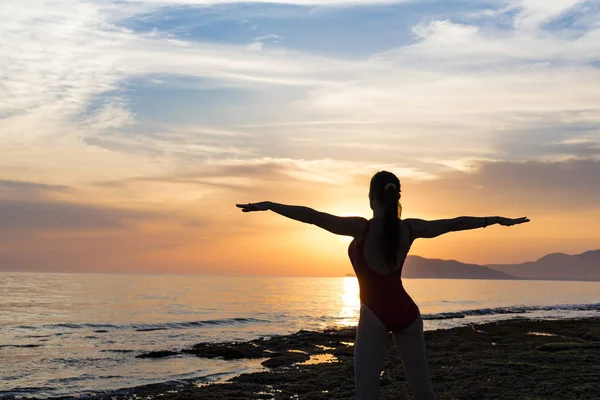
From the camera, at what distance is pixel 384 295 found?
4.88 meters

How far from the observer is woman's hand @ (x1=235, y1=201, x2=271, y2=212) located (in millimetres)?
4652

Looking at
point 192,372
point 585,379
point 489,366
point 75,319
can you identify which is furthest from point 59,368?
point 75,319

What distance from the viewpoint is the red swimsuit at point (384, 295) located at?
480 cm

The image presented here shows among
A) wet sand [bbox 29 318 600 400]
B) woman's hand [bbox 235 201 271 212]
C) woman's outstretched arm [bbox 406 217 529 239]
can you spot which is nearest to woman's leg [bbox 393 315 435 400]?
woman's outstretched arm [bbox 406 217 529 239]

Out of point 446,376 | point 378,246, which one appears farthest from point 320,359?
point 378,246

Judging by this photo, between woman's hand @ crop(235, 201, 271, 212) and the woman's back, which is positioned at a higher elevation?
woman's hand @ crop(235, 201, 271, 212)

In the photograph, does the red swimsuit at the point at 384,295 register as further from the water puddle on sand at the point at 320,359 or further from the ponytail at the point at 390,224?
the water puddle on sand at the point at 320,359

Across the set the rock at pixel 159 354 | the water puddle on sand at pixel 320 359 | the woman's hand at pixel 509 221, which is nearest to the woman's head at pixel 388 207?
the woman's hand at pixel 509 221

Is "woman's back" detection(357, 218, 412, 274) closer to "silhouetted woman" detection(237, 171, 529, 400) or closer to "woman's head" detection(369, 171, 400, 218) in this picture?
"silhouetted woman" detection(237, 171, 529, 400)

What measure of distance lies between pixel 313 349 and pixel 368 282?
19.7 m

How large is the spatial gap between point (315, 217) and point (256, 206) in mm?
513

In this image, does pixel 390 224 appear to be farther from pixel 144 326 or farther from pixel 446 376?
pixel 144 326

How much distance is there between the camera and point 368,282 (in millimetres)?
4934

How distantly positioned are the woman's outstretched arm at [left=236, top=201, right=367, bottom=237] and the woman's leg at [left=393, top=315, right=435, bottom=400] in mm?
1019
